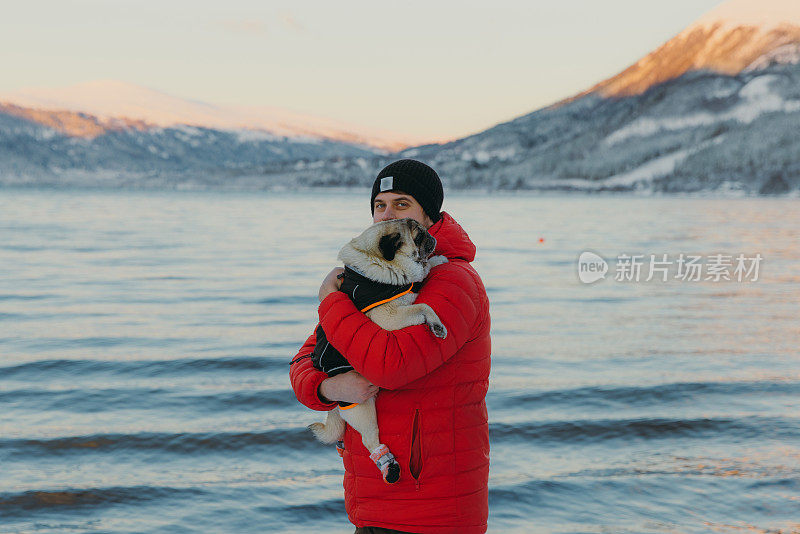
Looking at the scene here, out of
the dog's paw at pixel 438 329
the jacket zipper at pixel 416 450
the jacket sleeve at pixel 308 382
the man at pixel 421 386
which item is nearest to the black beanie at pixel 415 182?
the man at pixel 421 386

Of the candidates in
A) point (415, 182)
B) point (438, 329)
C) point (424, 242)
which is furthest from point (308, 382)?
point (415, 182)

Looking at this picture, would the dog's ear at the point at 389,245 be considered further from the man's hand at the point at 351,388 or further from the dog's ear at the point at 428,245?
Answer: the man's hand at the point at 351,388

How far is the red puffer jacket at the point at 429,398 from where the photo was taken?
125 inches

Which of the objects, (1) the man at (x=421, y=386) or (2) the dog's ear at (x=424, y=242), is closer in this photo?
(1) the man at (x=421, y=386)

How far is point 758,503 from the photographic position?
25.1ft

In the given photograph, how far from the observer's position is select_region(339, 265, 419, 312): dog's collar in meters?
3.24

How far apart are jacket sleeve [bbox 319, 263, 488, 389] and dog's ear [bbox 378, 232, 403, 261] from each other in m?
0.19

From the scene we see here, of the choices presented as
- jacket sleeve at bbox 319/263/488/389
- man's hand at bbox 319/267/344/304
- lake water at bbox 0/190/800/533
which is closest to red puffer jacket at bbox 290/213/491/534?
jacket sleeve at bbox 319/263/488/389

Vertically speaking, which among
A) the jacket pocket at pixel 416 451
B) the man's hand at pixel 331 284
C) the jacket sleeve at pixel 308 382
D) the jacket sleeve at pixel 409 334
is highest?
the man's hand at pixel 331 284

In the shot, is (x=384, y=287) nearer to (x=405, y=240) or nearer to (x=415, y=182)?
(x=405, y=240)

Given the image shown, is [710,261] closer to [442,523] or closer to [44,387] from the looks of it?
[44,387]

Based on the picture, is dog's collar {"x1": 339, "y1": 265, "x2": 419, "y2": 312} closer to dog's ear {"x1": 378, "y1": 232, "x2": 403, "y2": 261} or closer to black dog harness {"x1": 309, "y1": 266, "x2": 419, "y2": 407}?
black dog harness {"x1": 309, "y1": 266, "x2": 419, "y2": 407}

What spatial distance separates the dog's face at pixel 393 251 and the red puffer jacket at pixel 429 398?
9cm

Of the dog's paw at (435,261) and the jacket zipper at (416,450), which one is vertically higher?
the dog's paw at (435,261)
